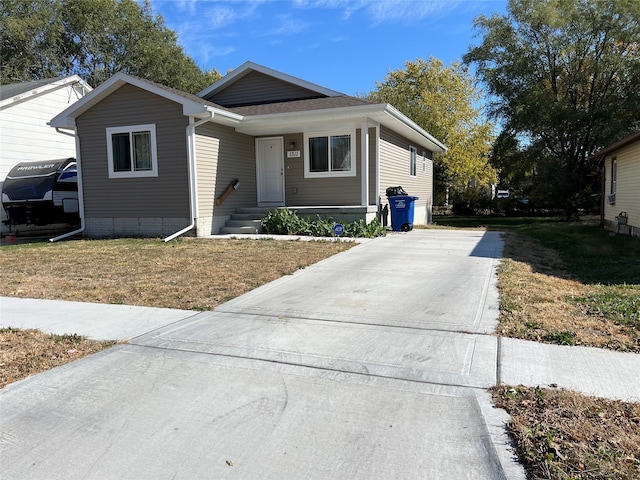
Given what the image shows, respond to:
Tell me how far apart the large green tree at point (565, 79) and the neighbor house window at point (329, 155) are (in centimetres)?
1172

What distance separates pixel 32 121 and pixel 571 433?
18.9m

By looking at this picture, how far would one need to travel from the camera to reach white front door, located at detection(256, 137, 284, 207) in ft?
47.8

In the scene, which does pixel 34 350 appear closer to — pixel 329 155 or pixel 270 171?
pixel 329 155

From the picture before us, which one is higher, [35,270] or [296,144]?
[296,144]

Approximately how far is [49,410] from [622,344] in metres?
4.44

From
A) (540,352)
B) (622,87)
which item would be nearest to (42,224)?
(540,352)

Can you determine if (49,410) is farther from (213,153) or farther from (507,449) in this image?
(213,153)

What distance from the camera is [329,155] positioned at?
1383 centimetres

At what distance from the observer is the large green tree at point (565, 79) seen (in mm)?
20484

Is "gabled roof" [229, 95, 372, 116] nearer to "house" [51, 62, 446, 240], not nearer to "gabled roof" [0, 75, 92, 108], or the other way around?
"house" [51, 62, 446, 240]

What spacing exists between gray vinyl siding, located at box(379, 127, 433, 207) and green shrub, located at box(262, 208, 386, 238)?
2.11m

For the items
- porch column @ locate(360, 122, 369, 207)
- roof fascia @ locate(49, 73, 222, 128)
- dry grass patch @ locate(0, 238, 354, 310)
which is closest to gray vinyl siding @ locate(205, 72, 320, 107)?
porch column @ locate(360, 122, 369, 207)

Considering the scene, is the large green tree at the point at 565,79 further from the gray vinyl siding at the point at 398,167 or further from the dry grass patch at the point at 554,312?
the dry grass patch at the point at 554,312

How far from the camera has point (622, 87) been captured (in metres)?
21.2
